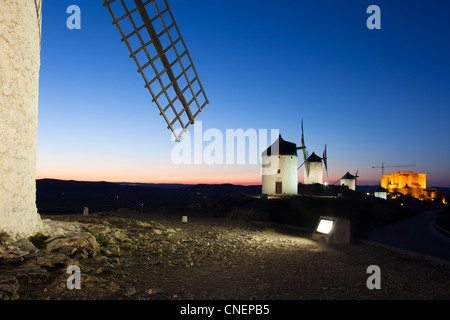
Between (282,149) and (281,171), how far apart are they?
2.52 m

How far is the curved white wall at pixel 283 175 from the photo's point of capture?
1193 inches

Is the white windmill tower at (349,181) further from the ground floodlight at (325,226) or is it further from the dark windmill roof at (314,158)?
the ground floodlight at (325,226)

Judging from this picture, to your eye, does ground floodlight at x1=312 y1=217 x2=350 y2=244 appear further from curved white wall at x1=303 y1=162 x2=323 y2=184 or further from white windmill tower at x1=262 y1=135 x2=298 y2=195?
curved white wall at x1=303 y1=162 x2=323 y2=184

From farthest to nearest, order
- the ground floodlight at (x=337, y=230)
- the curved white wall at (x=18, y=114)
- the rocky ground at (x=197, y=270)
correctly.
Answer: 1. the ground floodlight at (x=337, y=230)
2. the curved white wall at (x=18, y=114)
3. the rocky ground at (x=197, y=270)

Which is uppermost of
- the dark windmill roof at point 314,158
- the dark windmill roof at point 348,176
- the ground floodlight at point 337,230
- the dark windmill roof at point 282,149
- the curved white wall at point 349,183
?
the dark windmill roof at point 282,149

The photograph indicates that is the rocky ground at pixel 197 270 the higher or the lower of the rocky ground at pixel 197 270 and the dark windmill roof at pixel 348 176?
the higher

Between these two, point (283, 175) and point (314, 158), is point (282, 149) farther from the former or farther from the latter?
point (314, 158)

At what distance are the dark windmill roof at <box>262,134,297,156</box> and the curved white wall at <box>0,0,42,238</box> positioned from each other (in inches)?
1059

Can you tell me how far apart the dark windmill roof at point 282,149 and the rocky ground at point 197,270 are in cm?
2309

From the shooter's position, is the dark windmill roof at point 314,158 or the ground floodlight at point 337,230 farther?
the dark windmill roof at point 314,158

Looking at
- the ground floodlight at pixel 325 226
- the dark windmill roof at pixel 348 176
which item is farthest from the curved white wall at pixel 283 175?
the dark windmill roof at pixel 348 176

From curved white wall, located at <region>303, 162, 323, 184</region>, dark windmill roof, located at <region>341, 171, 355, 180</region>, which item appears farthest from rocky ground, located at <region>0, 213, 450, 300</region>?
dark windmill roof, located at <region>341, 171, 355, 180</region>

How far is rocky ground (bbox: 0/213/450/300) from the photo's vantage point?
404 centimetres

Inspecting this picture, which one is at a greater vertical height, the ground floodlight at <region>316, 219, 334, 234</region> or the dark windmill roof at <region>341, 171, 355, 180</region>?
the ground floodlight at <region>316, 219, 334, 234</region>
